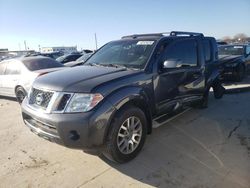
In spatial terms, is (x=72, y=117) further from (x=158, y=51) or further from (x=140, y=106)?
(x=158, y=51)

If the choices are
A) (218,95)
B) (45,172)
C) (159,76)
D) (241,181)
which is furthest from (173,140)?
(218,95)

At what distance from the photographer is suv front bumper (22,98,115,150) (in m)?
3.31

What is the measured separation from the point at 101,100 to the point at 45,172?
1.34 metres

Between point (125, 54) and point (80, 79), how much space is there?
1352mm

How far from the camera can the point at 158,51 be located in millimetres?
4547

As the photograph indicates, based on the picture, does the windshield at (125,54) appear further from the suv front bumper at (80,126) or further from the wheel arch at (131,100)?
the suv front bumper at (80,126)

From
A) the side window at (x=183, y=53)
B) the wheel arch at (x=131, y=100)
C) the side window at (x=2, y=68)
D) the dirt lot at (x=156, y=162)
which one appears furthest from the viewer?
the side window at (x=2, y=68)

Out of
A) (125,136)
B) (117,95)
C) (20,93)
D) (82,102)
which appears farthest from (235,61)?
(82,102)

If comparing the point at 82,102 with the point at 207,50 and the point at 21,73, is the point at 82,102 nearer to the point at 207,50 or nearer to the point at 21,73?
the point at 207,50

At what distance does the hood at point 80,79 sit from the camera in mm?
3518

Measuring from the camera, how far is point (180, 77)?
198 inches

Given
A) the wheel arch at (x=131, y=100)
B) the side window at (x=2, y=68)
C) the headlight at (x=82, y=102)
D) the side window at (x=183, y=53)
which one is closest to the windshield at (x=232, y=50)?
the side window at (x=183, y=53)

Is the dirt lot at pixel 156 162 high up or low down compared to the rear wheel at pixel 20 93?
down

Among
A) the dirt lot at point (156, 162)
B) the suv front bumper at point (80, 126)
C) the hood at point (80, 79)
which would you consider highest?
the hood at point (80, 79)
